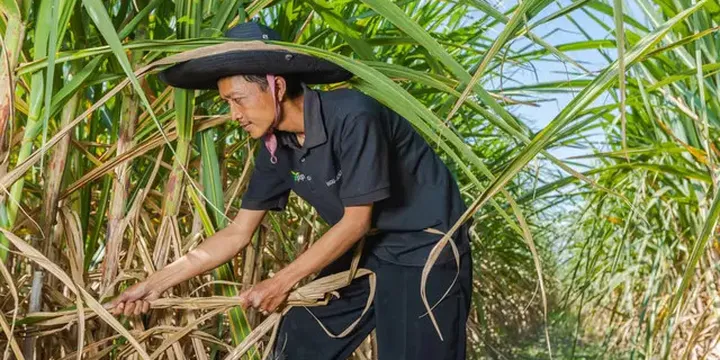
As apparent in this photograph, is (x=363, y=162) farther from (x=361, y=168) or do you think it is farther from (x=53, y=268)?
(x=53, y=268)

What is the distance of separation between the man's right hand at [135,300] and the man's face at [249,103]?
0.84 ft

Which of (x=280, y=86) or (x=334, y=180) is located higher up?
(x=280, y=86)

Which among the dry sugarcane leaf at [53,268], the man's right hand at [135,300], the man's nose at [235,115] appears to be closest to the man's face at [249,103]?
the man's nose at [235,115]

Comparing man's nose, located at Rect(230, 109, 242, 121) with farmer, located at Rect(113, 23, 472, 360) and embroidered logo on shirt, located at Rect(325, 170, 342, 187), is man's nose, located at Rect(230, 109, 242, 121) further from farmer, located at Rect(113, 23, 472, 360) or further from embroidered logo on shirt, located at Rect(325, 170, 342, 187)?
embroidered logo on shirt, located at Rect(325, 170, 342, 187)

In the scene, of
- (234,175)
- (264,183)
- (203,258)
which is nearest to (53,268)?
(203,258)

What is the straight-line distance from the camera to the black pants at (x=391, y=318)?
4.72ft

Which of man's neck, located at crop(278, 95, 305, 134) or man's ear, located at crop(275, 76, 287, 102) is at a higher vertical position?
man's ear, located at crop(275, 76, 287, 102)

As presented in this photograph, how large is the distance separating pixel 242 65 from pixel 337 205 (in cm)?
33

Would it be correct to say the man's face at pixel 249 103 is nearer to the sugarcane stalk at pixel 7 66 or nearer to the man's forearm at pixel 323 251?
the man's forearm at pixel 323 251

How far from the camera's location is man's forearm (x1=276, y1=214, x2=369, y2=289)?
1287mm

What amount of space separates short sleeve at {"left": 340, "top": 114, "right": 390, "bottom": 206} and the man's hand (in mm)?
149

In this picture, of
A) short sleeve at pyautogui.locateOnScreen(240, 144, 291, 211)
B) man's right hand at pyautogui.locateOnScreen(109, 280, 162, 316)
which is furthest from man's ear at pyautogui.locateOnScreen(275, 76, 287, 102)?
man's right hand at pyautogui.locateOnScreen(109, 280, 162, 316)

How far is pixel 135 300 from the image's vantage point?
1217 millimetres

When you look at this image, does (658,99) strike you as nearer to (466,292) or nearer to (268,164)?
(466,292)
